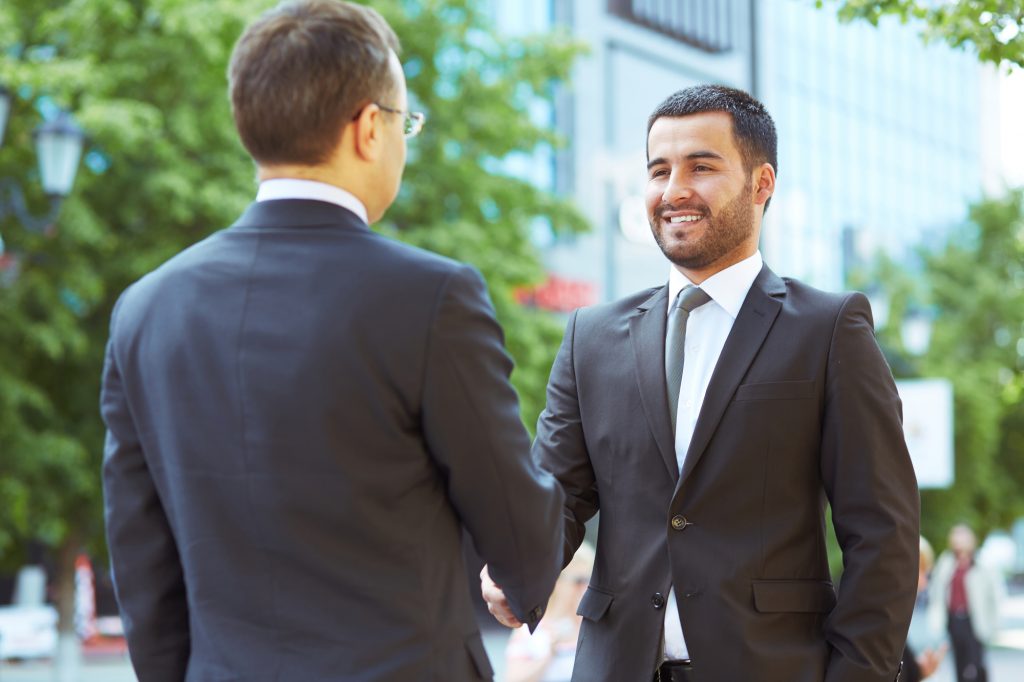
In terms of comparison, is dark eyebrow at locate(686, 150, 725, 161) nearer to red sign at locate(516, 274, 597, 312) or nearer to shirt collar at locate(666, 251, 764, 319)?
shirt collar at locate(666, 251, 764, 319)

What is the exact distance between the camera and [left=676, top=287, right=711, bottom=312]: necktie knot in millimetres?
3248

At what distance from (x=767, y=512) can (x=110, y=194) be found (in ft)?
44.3

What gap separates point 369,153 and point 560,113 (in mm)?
32761

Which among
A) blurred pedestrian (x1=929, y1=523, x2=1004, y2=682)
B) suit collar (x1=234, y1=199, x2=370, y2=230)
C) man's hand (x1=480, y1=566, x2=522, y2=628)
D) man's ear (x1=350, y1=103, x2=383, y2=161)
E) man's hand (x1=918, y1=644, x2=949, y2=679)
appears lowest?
blurred pedestrian (x1=929, y1=523, x2=1004, y2=682)

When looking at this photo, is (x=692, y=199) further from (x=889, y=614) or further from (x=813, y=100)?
(x=813, y=100)

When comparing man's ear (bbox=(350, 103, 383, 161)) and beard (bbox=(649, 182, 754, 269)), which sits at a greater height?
man's ear (bbox=(350, 103, 383, 161))

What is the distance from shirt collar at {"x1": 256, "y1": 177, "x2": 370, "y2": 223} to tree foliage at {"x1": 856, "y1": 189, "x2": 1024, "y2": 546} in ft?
109

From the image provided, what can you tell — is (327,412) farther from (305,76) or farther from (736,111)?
(736,111)

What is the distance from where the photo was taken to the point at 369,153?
86.7 inches

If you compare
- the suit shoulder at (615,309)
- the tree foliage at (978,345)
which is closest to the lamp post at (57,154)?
the suit shoulder at (615,309)

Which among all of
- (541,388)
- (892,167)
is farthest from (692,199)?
(892,167)

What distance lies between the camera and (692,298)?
325 centimetres

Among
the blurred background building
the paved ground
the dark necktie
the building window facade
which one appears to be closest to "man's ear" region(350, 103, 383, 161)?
the dark necktie

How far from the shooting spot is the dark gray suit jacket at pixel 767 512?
2.93 meters
